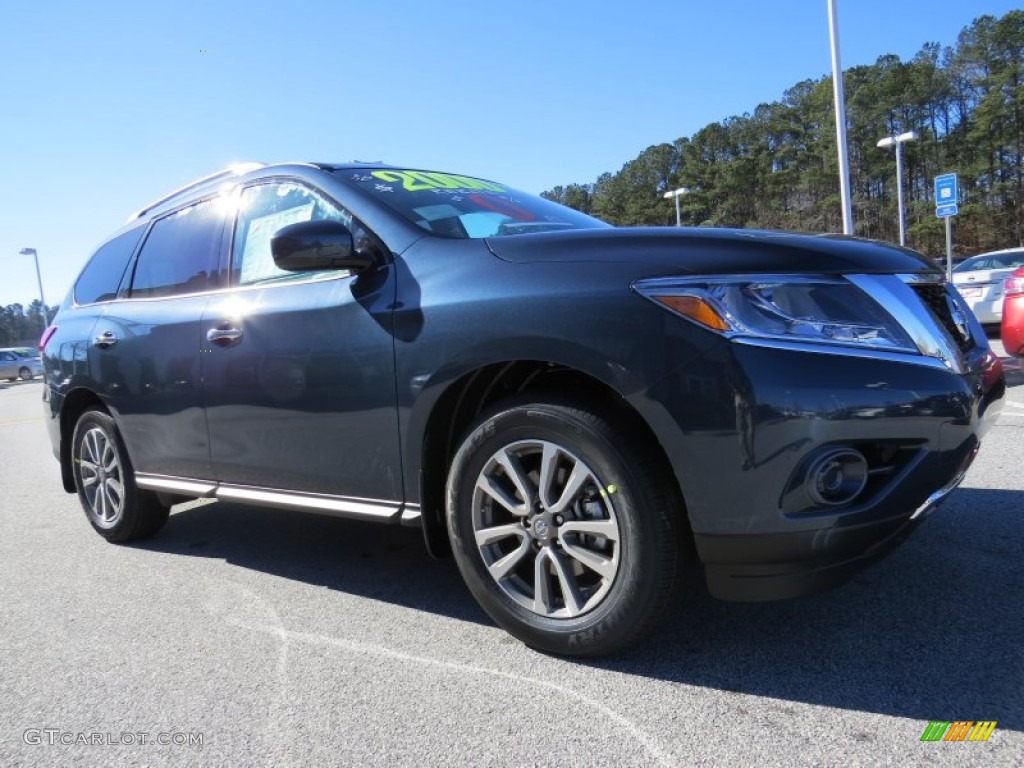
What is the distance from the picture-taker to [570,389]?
243cm

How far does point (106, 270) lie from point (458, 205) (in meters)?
2.49

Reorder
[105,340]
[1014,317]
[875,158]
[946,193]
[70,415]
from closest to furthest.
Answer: [105,340] < [70,415] < [1014,317] < [946,193] < [875,158]

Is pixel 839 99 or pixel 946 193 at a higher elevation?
pixel 839 99

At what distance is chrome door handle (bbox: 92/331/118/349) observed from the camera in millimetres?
3982

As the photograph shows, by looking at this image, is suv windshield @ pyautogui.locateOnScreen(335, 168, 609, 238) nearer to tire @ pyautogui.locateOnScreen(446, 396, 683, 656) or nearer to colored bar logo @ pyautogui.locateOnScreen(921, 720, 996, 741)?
tire @ pyautogui.locateOnScreen(446, 396, 683, 656)

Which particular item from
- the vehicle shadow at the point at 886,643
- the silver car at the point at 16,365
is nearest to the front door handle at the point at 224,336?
the vehicle shadow at the point at 886,643

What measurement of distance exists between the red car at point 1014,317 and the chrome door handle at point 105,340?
5.79 m

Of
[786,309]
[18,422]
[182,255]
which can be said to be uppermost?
[182,255]

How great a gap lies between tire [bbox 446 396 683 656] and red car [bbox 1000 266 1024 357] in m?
4.55

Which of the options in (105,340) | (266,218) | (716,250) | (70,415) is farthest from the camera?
(70,415)

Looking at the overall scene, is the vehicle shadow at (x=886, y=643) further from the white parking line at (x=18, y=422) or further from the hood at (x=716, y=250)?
the white parking line at (x=18, y=422)

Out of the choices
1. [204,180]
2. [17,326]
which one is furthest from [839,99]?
[17,326]

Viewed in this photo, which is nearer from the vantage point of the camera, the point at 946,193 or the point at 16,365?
the point at 946,193

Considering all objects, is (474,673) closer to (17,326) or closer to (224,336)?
(224,336)
